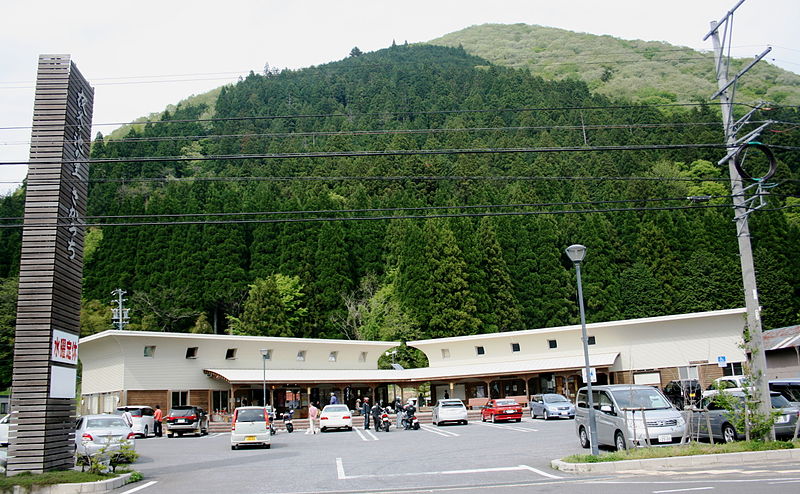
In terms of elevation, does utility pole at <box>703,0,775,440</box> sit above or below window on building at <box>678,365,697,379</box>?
above

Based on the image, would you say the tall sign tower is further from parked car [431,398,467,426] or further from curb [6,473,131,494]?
parked car [431,398,467,426]

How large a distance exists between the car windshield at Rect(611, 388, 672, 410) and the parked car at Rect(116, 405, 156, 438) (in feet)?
77.7

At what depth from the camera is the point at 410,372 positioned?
148 feet

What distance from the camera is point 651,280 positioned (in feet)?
194

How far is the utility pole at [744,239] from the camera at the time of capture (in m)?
15.1

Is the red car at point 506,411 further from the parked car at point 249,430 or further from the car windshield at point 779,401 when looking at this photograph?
the car windshield at point 779,401

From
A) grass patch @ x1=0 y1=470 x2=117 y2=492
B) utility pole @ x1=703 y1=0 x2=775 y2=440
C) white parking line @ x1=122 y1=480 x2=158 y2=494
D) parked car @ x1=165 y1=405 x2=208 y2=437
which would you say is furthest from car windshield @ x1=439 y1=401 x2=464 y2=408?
grass patch @ x1=0 y1=470 x2=117 y2=492

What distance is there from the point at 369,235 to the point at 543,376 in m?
28.1

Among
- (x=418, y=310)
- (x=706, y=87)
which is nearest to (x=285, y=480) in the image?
(x=418, y=310)

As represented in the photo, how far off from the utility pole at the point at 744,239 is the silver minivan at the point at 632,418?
6.50ft

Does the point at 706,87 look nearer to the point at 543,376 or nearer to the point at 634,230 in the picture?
the point at 634,230

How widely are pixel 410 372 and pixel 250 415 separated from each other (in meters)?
23.1

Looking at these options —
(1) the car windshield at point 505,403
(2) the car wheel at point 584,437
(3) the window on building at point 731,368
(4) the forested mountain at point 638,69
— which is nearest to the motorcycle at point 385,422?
(1) the car windshield at point 505,403

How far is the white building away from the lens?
37625 mm
